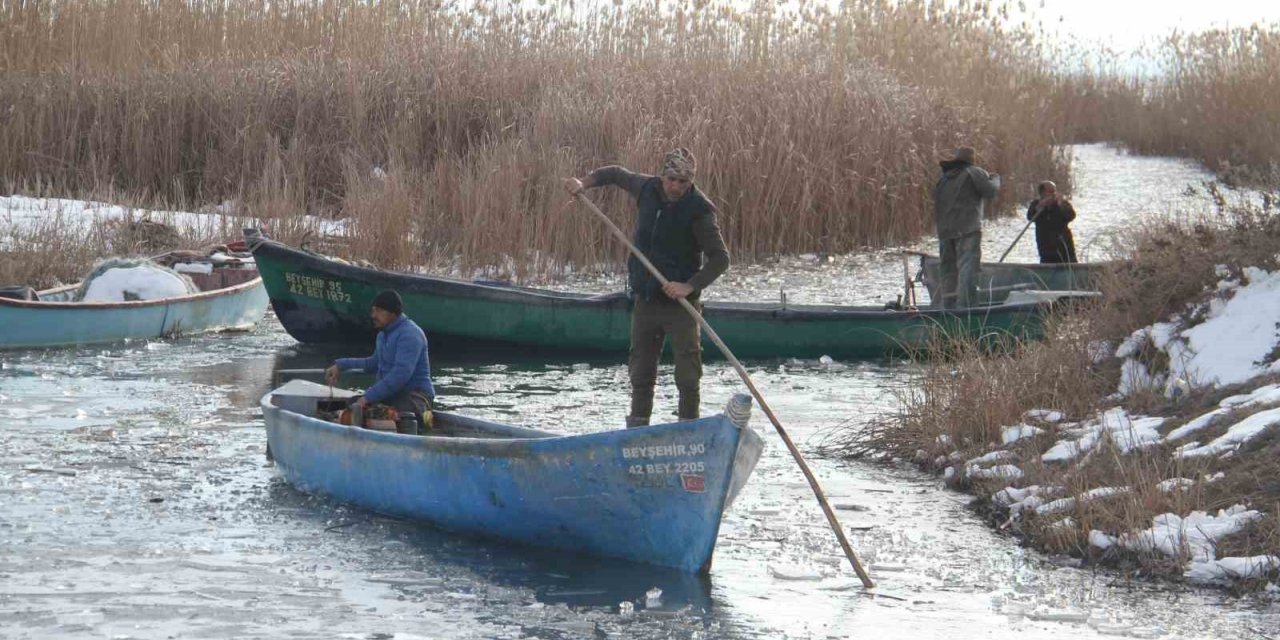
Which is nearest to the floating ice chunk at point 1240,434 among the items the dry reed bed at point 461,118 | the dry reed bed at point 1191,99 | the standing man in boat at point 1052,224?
the standing man in boat at point 1052,224

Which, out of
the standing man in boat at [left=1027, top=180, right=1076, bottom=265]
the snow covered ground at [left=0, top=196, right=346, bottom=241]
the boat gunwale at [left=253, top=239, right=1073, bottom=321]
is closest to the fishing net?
the boat gunwale at [left=253, top=239, right=1073, bottom=321]

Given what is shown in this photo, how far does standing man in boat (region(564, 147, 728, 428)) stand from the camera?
914 centimetres

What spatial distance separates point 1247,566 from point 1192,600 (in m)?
0.31

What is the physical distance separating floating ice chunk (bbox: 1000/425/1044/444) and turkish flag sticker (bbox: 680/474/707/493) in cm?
294

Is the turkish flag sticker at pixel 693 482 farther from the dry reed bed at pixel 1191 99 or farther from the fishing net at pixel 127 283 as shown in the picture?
the dry reed bed at pixel 1191 99

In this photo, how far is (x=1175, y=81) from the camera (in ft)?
107

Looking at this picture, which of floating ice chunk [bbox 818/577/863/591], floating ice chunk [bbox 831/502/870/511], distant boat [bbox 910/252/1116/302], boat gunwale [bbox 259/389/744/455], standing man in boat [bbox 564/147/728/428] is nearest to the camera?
boat gunwale [bbox 259/389/744/455]

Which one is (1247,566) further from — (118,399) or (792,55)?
(792,55)

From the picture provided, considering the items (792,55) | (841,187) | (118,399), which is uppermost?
(792,55)

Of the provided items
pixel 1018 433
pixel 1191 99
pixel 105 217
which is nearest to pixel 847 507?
pixel 1018 433

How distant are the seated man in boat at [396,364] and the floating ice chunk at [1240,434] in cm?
390

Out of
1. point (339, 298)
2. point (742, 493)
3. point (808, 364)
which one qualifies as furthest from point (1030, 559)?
point (339, 298)

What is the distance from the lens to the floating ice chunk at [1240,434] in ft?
27.8

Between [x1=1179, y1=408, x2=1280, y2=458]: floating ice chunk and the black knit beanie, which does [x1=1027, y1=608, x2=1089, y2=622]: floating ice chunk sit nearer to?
[x1=1179, y1=408, x2=1280, y2=458]: floating ice chunk
